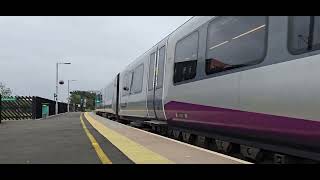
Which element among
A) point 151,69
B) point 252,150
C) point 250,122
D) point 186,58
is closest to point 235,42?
point 250,122

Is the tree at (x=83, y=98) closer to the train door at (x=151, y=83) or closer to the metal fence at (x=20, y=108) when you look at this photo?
the metal fence at (x=20, y=108)

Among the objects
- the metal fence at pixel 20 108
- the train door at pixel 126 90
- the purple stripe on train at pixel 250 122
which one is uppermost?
the train door at pixel 126 90

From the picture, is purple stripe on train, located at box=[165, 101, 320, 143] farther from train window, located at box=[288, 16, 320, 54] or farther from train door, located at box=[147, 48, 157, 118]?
train door, located at box=[147, 48, 157, 118]

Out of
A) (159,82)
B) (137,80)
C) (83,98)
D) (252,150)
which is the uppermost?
(137,80)

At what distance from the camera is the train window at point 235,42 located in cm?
830

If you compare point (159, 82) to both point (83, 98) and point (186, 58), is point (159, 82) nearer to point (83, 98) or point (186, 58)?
point (186, 58)

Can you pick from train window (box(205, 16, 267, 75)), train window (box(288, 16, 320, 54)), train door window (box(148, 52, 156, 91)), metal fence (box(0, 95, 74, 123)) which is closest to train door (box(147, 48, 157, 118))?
train door window (box(148, 52, 156, 91))

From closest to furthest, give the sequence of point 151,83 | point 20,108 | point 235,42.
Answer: point 235,42 < point 151,83 < point 20,108

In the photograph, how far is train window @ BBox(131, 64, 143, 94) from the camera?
69.5 ft

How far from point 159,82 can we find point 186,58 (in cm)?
352

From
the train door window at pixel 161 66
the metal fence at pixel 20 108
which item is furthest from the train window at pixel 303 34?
the metal fence at pixel 20 108

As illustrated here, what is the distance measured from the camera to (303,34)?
274 inches
